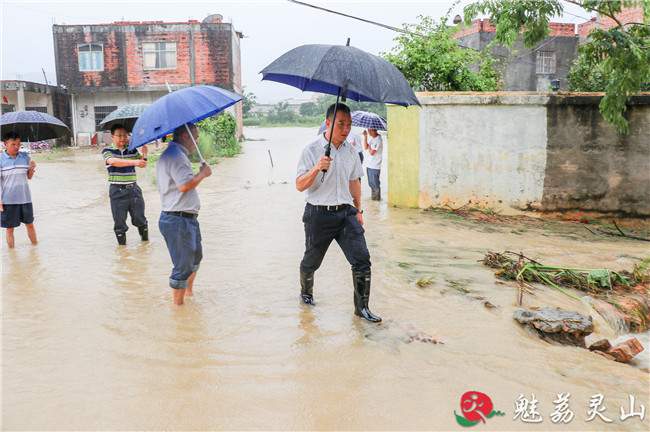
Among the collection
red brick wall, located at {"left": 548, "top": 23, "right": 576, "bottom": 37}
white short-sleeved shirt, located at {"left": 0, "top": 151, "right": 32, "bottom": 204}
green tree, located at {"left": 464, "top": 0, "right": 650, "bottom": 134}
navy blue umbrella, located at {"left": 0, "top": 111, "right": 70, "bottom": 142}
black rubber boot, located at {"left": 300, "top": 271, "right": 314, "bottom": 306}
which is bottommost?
black rubber boot, located at {"left": 300, "top": 271, "right": 314, "bottom": 306}

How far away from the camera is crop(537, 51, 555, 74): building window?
91.3 feet

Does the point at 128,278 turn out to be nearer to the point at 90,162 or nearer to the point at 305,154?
the point at 305,154

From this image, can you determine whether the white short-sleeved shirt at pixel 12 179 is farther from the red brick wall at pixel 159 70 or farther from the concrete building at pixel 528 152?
the red brick wall at pixel 159 70

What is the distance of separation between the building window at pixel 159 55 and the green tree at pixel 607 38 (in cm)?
2215

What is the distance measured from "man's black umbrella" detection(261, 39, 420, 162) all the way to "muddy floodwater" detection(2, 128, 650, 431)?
1475 millimetres

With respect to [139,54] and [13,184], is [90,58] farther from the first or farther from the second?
[13,184]

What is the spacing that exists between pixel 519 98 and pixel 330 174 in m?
5.42

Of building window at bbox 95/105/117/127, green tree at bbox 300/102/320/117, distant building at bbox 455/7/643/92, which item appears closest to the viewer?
distant building at bbox 455/7/643/92

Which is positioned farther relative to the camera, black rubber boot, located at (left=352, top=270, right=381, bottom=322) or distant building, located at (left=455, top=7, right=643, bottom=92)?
distant building, located at (left=455, top=7, right=643, bottom=92)

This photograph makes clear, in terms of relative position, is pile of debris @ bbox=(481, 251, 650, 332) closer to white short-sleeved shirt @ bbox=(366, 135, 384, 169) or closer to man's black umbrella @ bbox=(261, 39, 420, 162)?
man's black umbrella @ bbox=(261, 39, 420, 162)

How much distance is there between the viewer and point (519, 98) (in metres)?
8.59

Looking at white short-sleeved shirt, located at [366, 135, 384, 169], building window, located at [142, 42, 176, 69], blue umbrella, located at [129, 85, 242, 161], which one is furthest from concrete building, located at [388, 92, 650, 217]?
building window, located at [142, 42, 176, 69]

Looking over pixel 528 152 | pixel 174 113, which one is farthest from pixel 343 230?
pixel 528 152

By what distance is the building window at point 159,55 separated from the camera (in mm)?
27797
